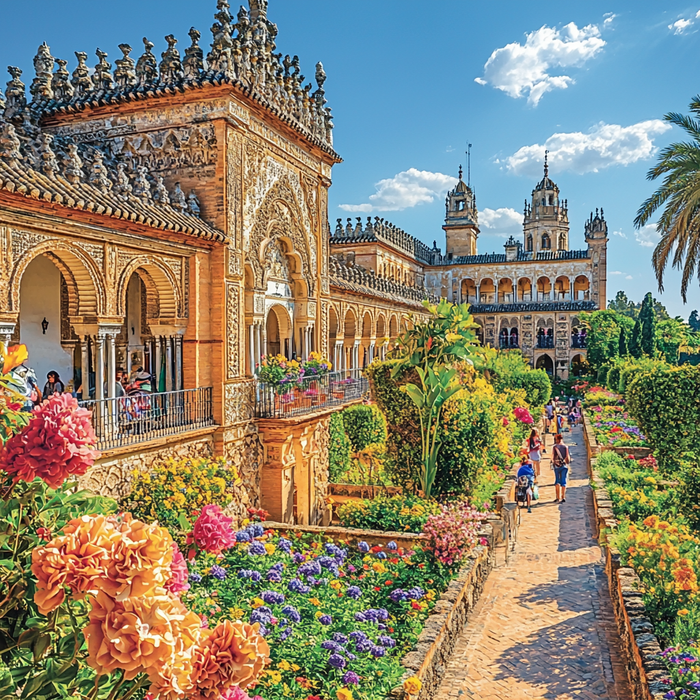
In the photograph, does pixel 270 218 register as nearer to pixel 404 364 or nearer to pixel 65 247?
pixel 404 364

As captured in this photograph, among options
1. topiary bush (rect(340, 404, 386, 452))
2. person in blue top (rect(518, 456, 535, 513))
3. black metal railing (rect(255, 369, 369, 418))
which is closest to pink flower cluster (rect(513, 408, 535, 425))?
topiary bush (rect(340, 404, 386, 452))

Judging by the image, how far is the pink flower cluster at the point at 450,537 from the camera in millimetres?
9594

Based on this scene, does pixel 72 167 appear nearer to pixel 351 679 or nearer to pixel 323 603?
pixel 323 603

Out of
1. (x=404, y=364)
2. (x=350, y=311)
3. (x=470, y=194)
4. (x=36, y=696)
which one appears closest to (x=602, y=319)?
(x=470, y=194)

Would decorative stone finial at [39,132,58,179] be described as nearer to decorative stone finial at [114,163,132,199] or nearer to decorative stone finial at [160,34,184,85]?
decorative stone finial at [114,163,132,199]

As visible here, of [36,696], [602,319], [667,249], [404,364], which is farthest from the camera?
[602,319]

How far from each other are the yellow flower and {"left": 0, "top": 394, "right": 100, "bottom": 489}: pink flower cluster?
183 inches

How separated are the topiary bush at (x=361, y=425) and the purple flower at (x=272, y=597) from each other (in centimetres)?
1201

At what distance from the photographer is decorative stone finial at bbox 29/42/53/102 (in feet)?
45.1

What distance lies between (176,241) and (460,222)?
40.5 meters

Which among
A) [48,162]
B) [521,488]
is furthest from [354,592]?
[521,488]

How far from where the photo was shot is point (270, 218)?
1462 centimetres

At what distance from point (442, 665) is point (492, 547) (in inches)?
174

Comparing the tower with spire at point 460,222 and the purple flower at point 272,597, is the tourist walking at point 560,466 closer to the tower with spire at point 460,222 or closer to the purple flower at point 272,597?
the purple flower at point 272,597
